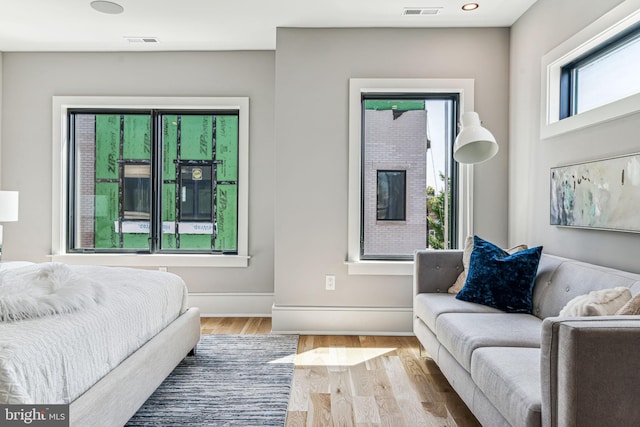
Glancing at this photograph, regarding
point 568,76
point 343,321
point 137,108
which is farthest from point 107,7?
point 568,76

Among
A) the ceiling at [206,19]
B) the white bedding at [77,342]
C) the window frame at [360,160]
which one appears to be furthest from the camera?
the window frame at [360,160]

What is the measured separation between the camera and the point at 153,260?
13.7 ft

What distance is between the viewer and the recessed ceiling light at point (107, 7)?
3.17m

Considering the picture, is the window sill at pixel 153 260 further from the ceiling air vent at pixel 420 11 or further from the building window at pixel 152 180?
the ceiling air vent at pixel 420 11

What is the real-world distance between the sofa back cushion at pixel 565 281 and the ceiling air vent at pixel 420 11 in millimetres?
1984

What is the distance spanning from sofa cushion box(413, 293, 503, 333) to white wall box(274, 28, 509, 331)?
97 cm

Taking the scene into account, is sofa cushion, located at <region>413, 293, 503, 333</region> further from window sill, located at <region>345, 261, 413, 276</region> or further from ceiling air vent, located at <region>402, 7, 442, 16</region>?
ceiling air vent, located at <region>402, 7, 442, 16</region>

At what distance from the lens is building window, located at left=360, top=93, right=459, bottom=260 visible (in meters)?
3.76

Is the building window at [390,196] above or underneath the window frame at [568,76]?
underneath

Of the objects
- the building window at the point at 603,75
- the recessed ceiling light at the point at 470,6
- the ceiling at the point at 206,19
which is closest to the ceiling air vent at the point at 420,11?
the ceiling at the point at 206,19

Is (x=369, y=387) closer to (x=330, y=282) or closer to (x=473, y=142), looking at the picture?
(x=330, y=282)

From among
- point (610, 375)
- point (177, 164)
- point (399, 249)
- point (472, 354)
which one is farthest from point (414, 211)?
point (610, 375)

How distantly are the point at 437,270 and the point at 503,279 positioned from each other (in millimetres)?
591

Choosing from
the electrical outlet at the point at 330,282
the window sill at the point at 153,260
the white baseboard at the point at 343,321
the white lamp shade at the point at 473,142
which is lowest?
the white baseboard at the point at 343,321
